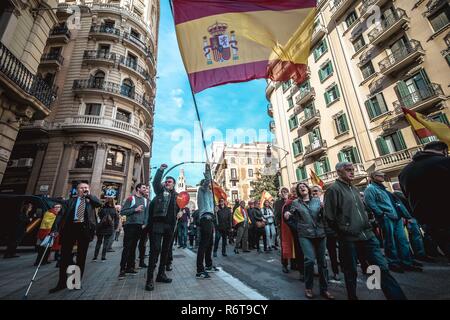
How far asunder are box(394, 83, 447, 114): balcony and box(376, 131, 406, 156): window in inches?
69.3

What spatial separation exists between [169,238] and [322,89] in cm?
2308

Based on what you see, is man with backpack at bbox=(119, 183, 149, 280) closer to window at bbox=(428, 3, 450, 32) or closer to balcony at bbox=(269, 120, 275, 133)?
window at bbox=(428, 3, 450, 32)

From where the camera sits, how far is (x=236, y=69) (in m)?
4.82

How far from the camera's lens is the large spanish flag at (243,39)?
15.3 feet

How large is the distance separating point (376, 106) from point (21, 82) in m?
21.8

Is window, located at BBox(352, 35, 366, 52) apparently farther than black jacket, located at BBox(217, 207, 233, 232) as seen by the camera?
Yes

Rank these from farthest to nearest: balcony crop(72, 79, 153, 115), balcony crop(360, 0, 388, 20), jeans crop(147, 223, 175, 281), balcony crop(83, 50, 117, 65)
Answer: balcony crop(83, 50, 117, 65), balcony crop(72, 79, 153, 115), balcony crop(360, 0, 388, 20), jeans crop(147, 223, 175, 281)

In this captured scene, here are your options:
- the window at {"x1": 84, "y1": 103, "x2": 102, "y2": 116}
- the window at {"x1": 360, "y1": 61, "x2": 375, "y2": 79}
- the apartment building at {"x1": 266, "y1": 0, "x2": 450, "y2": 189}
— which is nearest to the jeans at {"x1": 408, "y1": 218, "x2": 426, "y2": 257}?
the apartment building at {"x1": 266, "y1": 0, "x2": 450, "y2": 189}

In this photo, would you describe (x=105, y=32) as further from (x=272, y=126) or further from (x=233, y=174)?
(x=233, y=174)

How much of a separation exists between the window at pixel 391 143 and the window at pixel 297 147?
8.76 meters

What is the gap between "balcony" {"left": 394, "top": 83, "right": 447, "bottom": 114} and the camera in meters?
13.4

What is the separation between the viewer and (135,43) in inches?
925
